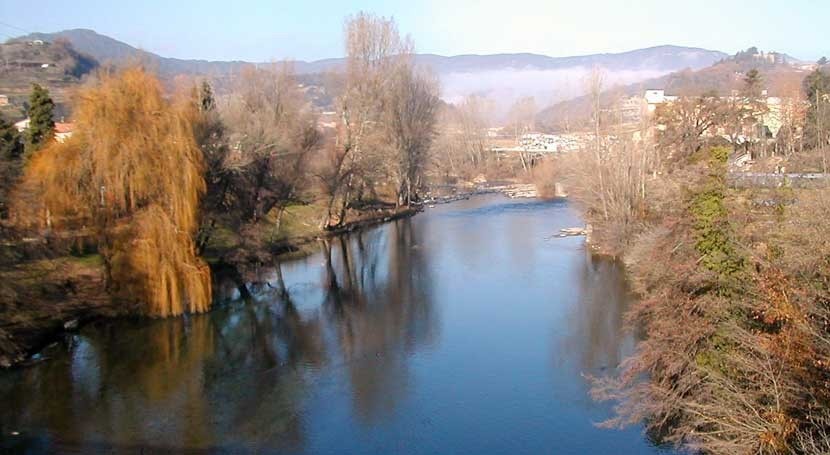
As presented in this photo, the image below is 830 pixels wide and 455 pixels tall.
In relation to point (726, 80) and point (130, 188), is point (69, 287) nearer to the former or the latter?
point (130, 188)

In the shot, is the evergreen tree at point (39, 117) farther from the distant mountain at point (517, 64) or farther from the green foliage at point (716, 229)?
the distant mountain at point (517, 64)

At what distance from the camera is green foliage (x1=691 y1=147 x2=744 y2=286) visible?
780 cm

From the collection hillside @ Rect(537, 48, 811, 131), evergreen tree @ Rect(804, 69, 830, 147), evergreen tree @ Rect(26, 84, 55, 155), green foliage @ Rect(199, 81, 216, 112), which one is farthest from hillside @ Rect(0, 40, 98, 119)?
evergreen tree @ Rect(804, 69, 830, 147)

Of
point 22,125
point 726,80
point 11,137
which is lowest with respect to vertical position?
point 11,137

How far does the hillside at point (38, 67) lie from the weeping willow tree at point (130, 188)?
98.4 ft

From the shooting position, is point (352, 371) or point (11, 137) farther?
point (11, 137)

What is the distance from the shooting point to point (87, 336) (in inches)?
480

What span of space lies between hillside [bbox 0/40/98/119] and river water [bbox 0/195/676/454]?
3164 centimetres

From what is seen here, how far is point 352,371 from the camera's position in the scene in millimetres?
10711

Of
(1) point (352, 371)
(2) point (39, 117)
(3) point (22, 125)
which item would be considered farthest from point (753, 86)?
(3) point (22, 125)

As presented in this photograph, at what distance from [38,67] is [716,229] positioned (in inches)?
2105

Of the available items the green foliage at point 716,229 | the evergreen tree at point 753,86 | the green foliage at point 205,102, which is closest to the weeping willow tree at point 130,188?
the green foliage at point 205,102

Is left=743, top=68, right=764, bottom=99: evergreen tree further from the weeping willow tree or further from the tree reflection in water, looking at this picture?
the weeping willow tree

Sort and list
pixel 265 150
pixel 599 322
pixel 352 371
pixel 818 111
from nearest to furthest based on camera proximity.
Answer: pixel 352 371
pixel 599 322
pixel 265 150
pixel 818 111
